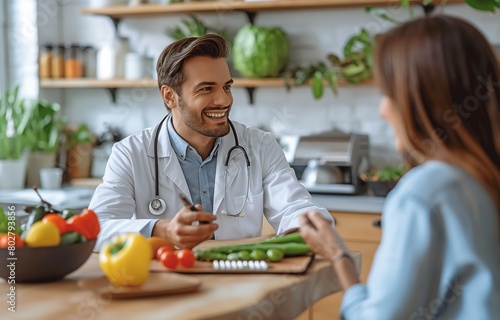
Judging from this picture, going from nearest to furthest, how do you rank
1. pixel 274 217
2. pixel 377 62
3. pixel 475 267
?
pixel 475 267, pixel 377 62, pixel 274 217

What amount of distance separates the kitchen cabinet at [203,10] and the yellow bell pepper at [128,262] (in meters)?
2.61

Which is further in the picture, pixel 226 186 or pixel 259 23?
pixel 259 23

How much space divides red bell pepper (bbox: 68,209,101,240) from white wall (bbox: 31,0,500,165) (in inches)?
106

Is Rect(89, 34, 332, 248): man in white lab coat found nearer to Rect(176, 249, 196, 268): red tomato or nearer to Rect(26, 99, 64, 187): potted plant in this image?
Rect(176, 249, 196, 268): red tomato

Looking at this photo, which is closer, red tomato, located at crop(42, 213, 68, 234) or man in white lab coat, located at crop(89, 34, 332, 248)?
red tomato, located at crop(42, 213, 68, 234)

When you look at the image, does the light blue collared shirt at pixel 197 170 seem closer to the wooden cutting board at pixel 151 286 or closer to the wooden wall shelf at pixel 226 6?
the wooden cutting board at pixel 151 286

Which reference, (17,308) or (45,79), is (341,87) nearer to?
(45,79)

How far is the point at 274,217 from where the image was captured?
2.78m

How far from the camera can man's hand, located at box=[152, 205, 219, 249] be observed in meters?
2.13

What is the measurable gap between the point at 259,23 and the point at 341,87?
63 centimetres

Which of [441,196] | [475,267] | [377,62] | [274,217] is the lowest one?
[274,217]

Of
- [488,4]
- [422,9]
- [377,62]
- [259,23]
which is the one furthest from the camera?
[259,23]

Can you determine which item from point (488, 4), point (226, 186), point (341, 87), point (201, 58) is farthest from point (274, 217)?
point (341, 87)

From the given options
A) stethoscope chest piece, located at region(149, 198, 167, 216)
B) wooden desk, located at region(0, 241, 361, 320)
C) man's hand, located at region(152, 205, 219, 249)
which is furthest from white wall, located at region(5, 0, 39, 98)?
wooden desk, located at region(0, 241, 361, 320)
